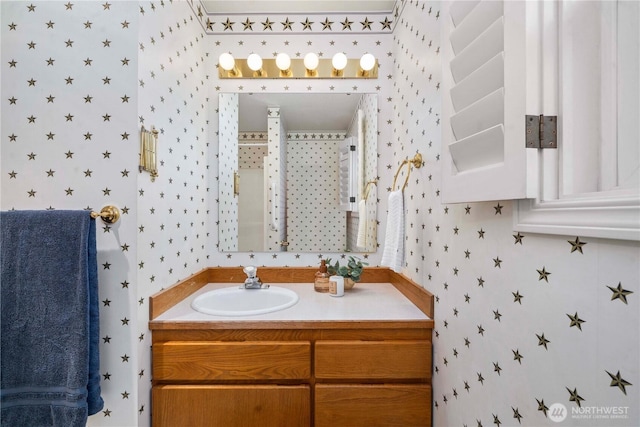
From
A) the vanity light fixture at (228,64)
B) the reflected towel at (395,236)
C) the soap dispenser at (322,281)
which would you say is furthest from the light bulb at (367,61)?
the soap dispenser at (322,281)

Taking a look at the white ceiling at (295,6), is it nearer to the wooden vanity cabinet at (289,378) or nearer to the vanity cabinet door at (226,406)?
the wooden vanity cabinet at (289,378)

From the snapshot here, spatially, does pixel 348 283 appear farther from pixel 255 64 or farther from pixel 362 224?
pixel 255 64

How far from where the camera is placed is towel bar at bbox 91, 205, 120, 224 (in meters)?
0.95

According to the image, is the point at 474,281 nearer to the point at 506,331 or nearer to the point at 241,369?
the point at 506,331

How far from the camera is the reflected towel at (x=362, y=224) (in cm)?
160

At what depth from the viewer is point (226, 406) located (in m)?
1.06

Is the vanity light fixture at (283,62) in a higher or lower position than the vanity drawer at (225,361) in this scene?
higher

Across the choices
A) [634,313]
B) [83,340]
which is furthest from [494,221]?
[83,340]

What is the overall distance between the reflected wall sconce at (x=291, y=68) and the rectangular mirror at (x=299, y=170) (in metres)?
0.11

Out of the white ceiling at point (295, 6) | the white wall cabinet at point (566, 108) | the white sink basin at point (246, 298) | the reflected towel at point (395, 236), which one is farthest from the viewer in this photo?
the white ceiling at point (295, 6)

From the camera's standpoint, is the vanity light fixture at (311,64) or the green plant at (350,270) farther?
the vanity light fixture at (311,64)

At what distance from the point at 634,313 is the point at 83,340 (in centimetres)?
134

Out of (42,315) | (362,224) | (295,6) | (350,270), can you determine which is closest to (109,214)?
(42,315)

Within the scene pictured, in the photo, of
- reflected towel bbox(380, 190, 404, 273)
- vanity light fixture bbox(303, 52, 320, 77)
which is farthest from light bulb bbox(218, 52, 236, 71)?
reflected towel bbox(380, 190, 404, 273)
